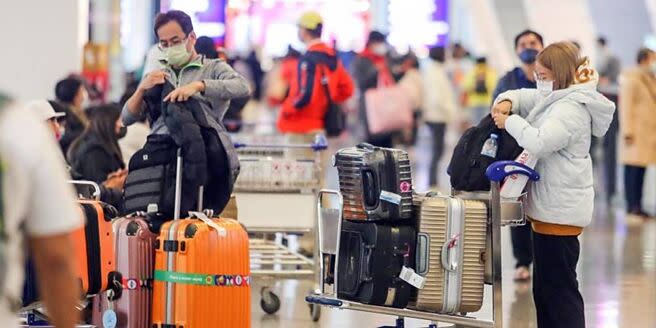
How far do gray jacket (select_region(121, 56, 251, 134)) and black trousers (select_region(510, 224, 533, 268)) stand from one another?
3.17 metres

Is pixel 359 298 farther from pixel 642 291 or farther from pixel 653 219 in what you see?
pixel 653 219

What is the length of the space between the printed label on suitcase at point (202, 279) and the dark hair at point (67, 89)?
3.05m

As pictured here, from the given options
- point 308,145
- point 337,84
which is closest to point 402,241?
point 308,145

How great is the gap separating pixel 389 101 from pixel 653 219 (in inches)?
117

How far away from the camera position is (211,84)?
6793mm

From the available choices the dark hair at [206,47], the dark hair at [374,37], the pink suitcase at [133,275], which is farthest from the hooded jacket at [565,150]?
the dark hair at [374,37]

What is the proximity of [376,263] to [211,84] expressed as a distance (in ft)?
3.96

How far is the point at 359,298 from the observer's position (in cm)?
633

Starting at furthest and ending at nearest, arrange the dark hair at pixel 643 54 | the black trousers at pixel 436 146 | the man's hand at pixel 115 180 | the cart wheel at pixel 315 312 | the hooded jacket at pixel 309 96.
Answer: the black trousers at pixel 436 146
the dark hair at pixel 643 54
the hooded jacket at pixel 309 96
the man's hand at pixel 115 180
the cart wheel at pixel 315 312

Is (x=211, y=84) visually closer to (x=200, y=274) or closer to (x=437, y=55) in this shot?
(x=200, y=274)

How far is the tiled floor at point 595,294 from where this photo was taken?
8078 millimetres

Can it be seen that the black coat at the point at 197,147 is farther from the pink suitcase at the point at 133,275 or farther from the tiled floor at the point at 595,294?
the tiled floor at the point at 595,294

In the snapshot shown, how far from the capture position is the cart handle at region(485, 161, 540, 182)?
20.8 ft

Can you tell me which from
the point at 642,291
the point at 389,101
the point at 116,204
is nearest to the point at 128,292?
the point at 116,204
